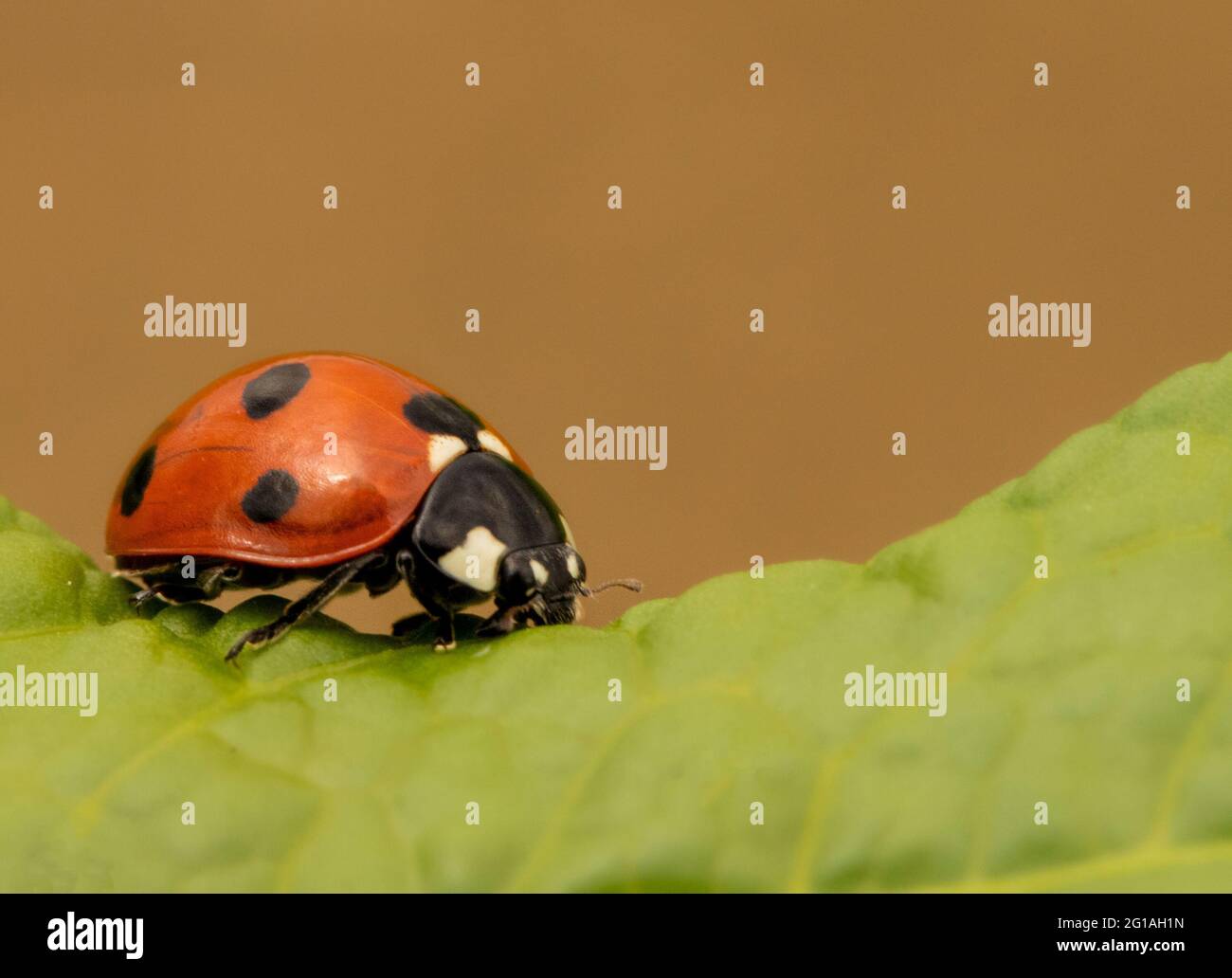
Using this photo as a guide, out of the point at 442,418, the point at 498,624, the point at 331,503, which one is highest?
the point at 442,418

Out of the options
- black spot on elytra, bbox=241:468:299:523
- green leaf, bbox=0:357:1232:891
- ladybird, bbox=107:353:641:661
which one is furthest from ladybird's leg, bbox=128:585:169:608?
green leaf, bbox=0:357:1232:891

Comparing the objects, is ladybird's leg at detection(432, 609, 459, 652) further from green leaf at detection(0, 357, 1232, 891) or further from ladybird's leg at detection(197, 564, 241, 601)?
ladybird's leg at detection(197, 564, 241, 601)

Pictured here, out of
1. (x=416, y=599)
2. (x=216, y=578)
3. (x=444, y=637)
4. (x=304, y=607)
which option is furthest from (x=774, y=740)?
(x=216, y=578)

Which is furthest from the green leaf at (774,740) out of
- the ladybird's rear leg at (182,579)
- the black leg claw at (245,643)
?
the ladybird's rear leg at (182,579)

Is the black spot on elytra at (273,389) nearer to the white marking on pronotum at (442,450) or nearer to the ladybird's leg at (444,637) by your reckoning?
the white marking on pronotum at (442,450)

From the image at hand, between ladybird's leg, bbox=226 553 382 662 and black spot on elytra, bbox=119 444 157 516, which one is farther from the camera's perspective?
black spot on elytra, bbox=119 444 157 516

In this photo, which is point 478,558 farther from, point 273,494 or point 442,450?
point 273,494
